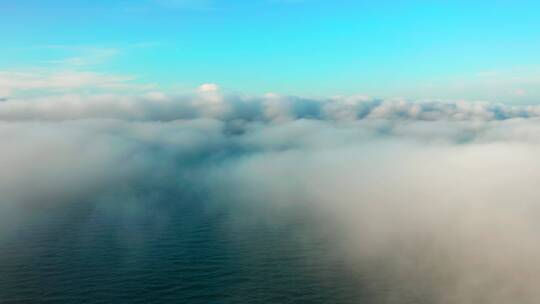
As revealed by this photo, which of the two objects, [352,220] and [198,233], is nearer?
[198,233]

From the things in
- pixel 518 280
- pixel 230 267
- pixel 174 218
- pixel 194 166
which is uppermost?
pixel 194 166

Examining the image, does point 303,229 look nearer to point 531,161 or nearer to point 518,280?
point 518,280

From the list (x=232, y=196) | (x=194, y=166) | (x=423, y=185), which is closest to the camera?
(x=232, y=196)

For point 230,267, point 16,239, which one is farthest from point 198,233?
point 16,239

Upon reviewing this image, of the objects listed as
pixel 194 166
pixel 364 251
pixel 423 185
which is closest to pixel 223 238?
pixel 364 251

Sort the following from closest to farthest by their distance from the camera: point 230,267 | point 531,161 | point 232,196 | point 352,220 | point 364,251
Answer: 1. point 230,267
2. point 364,251
3. point 352,220
4. point 232,196
5. point 531,161

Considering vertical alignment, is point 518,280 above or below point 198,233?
below
